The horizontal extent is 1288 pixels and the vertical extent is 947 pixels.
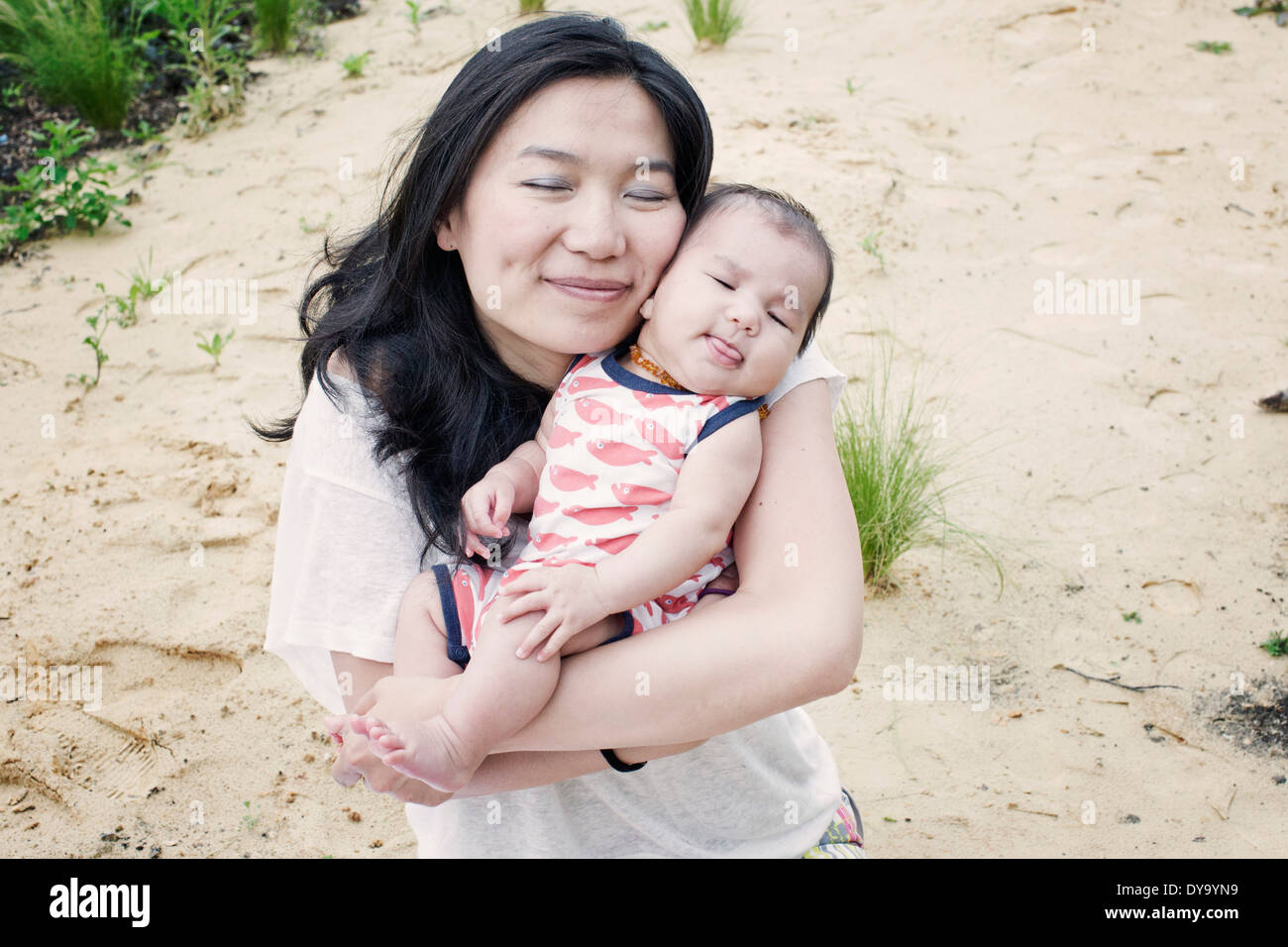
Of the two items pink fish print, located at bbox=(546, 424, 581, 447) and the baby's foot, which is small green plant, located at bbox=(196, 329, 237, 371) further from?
the baby's foot

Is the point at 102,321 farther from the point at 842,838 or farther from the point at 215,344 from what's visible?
the point at 842,838

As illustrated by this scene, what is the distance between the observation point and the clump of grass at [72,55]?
18.6 ft

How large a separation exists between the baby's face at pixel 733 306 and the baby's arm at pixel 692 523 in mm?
92

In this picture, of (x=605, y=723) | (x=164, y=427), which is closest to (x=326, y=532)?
(x=605, y=723)

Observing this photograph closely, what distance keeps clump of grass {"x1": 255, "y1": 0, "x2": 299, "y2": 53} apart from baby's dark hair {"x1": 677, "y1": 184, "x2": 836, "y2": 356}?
5.46m

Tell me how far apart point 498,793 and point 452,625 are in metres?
0.39

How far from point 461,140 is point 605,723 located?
0.95 meters

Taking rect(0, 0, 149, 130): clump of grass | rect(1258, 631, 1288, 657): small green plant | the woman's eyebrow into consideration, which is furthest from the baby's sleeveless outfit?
rect(0, 0, 149, 130): clump of grass

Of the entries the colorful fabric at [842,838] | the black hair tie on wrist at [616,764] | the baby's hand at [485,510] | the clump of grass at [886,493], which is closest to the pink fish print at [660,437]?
the baby's hand at [485,510]

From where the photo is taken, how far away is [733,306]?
1751 millimetres

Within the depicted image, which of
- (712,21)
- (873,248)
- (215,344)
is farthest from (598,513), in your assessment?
(712,21)

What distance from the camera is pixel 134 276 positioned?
14.8 feet

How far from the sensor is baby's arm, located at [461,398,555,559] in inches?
68.1

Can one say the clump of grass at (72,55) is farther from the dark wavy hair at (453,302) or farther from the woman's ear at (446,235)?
the woman's ear at (446,235)
